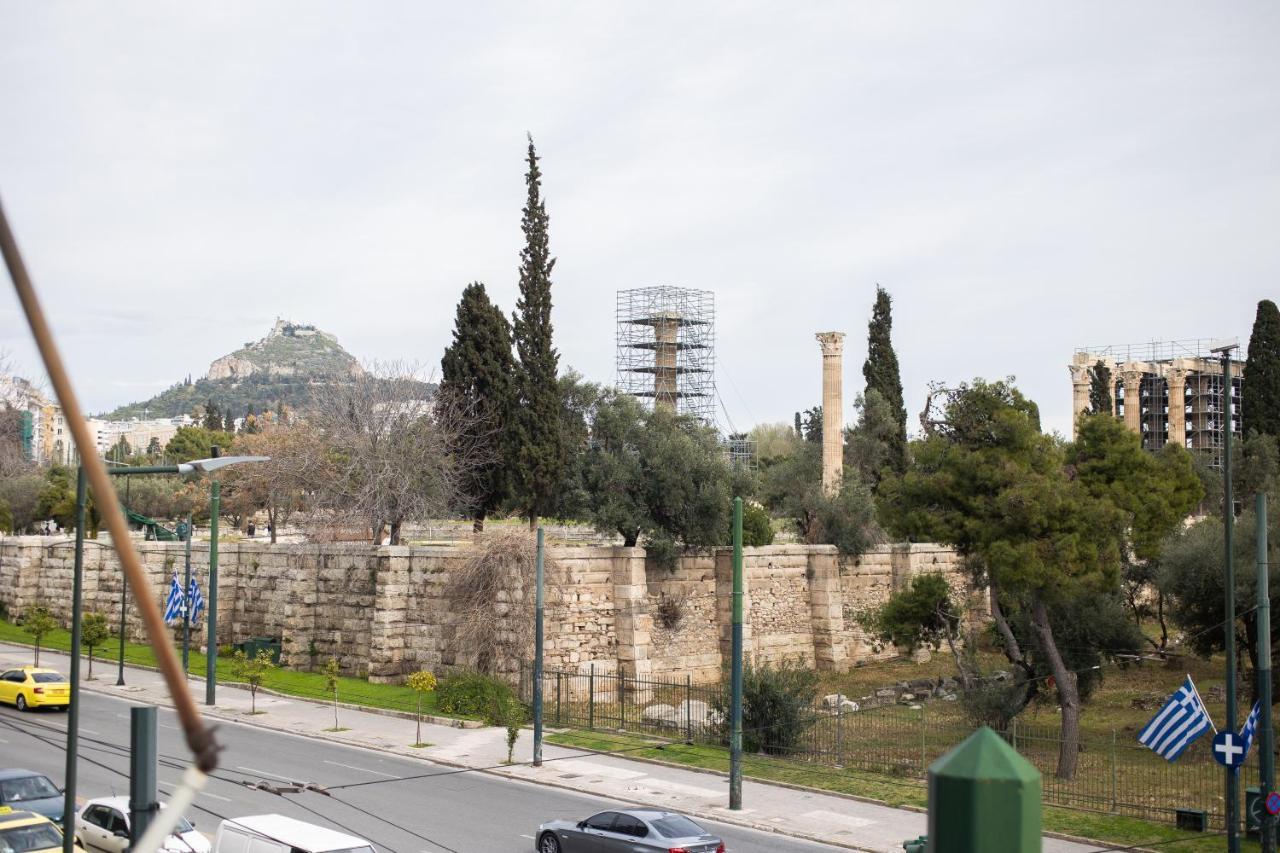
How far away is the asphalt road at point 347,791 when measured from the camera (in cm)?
2214

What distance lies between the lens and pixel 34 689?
114ft

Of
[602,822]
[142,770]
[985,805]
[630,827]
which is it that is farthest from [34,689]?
[985,805]

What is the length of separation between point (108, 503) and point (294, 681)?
4118 cm

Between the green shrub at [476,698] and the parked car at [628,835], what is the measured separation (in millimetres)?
14018

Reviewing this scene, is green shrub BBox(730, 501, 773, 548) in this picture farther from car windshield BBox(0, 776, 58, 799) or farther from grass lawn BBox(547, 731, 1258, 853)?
car windshield BBox(0, 776, 58, 799)

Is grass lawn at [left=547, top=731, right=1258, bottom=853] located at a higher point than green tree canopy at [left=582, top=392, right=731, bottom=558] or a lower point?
lower

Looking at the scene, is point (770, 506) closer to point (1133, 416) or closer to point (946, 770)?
point (1133, 416)

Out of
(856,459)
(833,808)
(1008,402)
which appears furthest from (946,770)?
(856,459)

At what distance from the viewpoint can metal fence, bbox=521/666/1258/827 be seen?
84.8 ft

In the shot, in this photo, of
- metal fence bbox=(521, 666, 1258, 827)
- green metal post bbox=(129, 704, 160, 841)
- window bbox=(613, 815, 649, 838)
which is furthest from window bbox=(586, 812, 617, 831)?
green metal post bbox=(129, 704, 160, 841)

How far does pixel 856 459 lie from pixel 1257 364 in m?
22.9

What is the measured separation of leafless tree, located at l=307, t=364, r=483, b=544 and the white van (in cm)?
2710

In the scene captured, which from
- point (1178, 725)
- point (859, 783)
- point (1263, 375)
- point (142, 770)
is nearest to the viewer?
point (142, 770)

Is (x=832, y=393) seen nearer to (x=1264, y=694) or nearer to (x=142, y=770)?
(x=1264, y=694)
